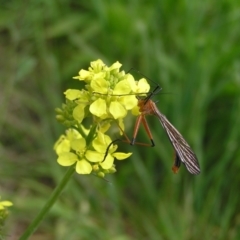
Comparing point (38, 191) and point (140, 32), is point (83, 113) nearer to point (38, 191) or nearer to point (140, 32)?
point (38, 191)

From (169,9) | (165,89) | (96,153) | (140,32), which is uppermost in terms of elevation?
(169,9)

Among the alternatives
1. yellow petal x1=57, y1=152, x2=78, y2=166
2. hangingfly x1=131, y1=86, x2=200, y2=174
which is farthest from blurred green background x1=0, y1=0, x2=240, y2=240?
yellow petal x1=57, y1=152, x2=78, y2=166

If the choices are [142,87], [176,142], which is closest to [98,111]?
[142,87]

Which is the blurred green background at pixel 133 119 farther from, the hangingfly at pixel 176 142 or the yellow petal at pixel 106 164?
the yellow petal at pixel 106 164

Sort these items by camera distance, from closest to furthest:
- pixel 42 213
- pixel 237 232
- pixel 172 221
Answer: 1. pixel 42 213
2. pixel 237 232
3. pixel 172 221

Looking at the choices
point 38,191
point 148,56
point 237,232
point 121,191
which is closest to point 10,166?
point 38,191

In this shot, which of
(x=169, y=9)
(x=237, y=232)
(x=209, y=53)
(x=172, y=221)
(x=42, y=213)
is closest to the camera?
(x=42, y=213)

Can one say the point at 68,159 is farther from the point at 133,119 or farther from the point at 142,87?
the point at 133,119

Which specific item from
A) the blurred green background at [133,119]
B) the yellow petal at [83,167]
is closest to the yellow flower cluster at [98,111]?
the yellow petal at [83,167]
